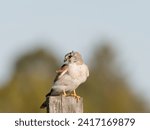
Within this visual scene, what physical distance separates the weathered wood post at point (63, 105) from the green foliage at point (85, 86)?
41547mm

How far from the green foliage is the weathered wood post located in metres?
41.5

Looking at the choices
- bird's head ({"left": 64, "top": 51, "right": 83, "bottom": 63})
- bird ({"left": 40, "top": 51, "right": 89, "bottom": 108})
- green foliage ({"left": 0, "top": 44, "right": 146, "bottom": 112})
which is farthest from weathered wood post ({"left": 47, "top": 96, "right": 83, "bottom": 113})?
green foliage ({"left": 0, "top": 44, "right": 146, "bottom": 112})

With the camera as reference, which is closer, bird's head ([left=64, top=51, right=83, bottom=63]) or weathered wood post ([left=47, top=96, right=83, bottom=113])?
weathered wood post ([left=47, top=96, right=83, bottom=113])

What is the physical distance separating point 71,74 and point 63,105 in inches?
137

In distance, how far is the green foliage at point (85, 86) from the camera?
59.7m

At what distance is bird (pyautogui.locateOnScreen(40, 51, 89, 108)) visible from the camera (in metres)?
16.0

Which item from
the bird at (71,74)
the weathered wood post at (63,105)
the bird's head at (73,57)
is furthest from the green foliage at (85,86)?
the weathered wood post at (63,105)

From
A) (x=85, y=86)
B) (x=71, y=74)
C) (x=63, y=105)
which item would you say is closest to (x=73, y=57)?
(x=71, y=74)

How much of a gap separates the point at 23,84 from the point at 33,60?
37.3 feet

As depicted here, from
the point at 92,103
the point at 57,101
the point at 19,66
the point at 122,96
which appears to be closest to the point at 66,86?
the point at 57,101

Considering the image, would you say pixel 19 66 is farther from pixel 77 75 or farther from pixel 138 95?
pixel 77 75

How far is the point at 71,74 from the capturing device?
1659 cm

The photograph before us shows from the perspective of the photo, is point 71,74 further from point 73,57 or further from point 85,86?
point 85,86

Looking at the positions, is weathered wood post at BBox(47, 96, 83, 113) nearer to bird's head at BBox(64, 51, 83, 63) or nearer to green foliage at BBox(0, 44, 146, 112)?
bird's head at BBox(64, 51, 83, 63)
